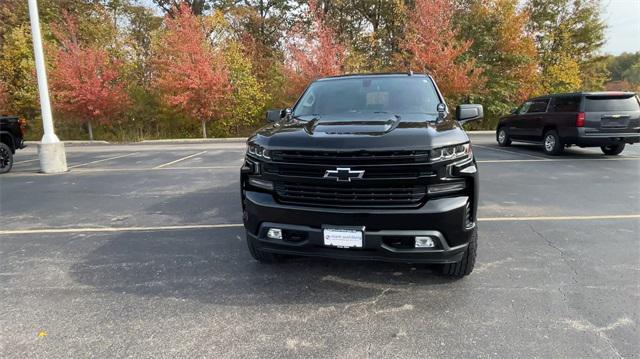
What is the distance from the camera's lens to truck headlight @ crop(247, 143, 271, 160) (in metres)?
3.21

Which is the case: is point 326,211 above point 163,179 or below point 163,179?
above

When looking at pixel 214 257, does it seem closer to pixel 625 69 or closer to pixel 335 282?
pixel 335 282

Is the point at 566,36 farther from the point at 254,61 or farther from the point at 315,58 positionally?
the point at 254,61

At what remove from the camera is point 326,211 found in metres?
2.98

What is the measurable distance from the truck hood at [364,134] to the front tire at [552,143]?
30.0ft

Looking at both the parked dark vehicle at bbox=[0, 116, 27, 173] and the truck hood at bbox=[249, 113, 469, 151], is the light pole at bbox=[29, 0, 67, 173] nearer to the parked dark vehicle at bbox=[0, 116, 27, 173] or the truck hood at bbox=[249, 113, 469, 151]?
the parked dark vehicle at bbox=[0, 116, 27, 173]

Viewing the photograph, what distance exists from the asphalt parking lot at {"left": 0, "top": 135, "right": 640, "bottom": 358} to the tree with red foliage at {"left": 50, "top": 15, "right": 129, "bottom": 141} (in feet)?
57.2

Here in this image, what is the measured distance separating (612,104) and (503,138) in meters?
4.24

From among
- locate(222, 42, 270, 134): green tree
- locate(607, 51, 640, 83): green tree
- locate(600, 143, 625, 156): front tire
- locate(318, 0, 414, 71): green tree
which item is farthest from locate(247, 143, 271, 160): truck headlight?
locate(607, 51, 640, 83): green tree

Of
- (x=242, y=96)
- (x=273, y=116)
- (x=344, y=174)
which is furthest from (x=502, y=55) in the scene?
(x=344, y=174)

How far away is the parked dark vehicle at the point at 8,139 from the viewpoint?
33.1 feet

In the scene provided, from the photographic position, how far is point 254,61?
28219 mm

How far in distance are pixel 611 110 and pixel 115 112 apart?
22.6 meters

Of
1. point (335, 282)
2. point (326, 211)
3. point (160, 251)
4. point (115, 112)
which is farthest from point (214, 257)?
point (115, 112)
